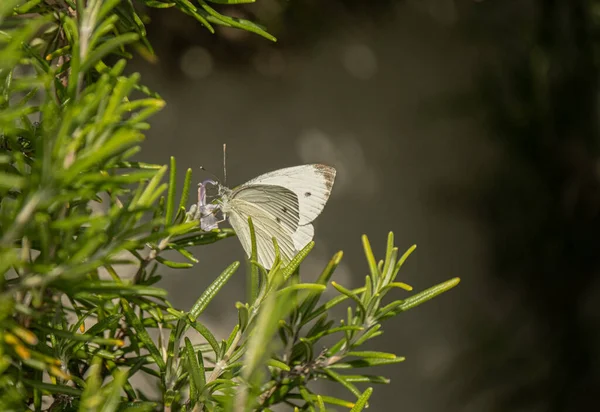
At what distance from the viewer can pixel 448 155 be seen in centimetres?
203

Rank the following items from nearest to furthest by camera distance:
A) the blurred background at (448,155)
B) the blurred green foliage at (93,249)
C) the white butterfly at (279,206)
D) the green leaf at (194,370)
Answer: the blurred green foliage at (93,249) < the green leaf at (194,370) < the white butterfly at (279,206) < the blurred background at (448,155)

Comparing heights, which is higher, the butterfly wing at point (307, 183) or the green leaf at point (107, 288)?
the green leaf at point (107, 288)

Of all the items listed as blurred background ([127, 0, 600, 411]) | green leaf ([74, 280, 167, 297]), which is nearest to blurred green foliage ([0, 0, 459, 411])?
green leaf ([74, 280, 167, 297])

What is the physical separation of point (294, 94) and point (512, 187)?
2.68ft

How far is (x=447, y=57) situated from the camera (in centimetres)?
200

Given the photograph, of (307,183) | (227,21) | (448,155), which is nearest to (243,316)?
(227,21)

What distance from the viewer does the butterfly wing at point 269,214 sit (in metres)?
0.67

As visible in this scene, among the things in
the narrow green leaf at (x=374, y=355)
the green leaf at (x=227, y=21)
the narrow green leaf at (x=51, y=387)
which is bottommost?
the narrow green leaf at (x=374, y=355)

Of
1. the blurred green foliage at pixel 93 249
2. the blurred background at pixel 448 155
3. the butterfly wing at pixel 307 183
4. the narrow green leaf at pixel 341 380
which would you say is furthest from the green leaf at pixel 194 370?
the blurred background at pixel 448 155

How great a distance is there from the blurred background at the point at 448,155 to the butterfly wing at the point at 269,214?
898 millimetres

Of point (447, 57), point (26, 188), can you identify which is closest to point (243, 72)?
point (447, 57)

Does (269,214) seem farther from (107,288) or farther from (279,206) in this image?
(107,288)

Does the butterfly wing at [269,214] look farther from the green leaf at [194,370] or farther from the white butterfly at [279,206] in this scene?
the green leaf at [194,370]

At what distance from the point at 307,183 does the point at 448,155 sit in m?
1.38
